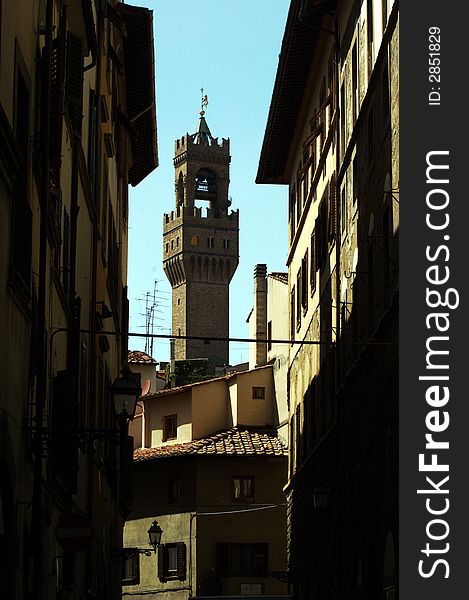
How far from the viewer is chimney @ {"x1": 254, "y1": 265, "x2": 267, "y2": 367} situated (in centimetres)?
6834

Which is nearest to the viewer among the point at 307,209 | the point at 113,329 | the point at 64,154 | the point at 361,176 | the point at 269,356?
the point at 64,154

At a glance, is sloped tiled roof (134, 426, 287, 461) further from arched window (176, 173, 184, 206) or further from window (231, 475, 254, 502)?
arched window (176, 173, 184, 206)

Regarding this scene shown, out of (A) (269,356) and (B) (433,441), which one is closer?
(B) (433,441)

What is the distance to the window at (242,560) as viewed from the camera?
175 ft

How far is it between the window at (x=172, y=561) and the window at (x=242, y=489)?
2.59m

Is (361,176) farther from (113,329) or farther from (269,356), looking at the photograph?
(269,356)

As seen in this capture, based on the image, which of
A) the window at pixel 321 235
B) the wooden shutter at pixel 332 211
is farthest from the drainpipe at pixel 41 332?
the window at pixel 321 235

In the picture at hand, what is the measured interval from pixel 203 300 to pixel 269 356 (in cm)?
8884

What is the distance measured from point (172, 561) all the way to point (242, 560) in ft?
9.25

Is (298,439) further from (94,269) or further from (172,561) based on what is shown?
(94,269)

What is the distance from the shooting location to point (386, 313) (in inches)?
814

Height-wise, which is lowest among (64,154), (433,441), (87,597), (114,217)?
(87,597)

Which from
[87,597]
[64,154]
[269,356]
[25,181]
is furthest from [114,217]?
[269,356]

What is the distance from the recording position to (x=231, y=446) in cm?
5528
